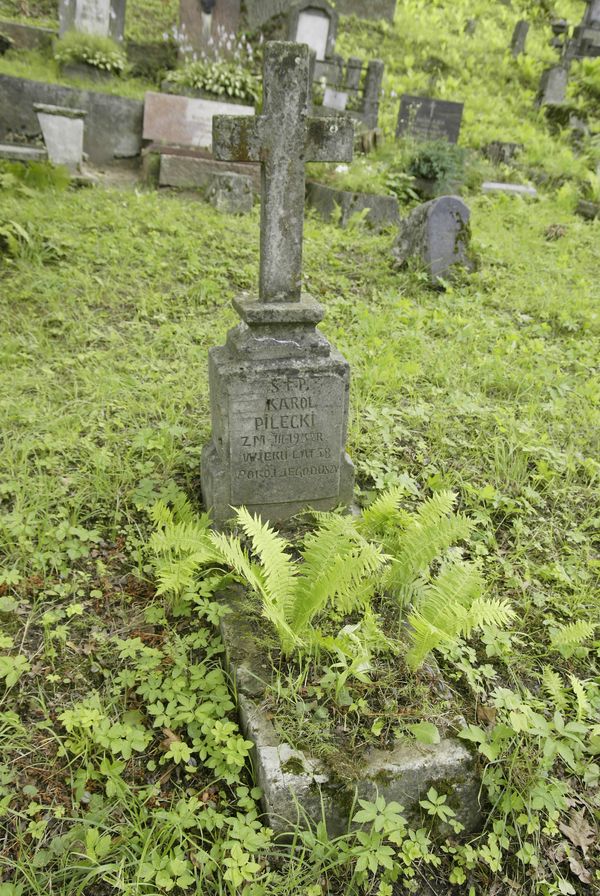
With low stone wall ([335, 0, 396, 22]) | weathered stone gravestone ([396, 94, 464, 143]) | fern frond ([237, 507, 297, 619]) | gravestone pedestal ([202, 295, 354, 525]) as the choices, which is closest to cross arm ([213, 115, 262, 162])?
gravestone pedestal ([202, 295, 354, 525])

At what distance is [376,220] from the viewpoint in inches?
301

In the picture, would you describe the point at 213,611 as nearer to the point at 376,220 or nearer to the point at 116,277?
Answer: the point at 116,277

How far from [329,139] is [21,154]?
Answer: 622 centimetres

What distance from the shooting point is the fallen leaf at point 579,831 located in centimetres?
206

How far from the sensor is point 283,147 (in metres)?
2.59

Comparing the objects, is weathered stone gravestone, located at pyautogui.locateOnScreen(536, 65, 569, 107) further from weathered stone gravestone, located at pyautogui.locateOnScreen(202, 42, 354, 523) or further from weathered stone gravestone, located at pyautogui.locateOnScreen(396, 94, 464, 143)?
weathered stone gravestone, located at pyautogui.locateOnScreen(202, 42, 354, 523)

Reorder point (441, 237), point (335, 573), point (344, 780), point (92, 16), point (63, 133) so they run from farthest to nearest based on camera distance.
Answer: point (92, 16) → point (63, 133) → point (441, 237) → point (335, 573) → point (344, 780)

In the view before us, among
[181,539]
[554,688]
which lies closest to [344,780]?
[554,688]

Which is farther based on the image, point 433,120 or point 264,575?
point 433,120

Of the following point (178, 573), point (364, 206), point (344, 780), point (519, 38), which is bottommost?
point (344, 780)

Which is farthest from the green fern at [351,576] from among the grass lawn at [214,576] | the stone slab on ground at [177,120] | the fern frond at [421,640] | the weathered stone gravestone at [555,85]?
the weathered stone gravestone at [555,85]

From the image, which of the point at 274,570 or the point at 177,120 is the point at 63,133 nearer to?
the point at 177,120

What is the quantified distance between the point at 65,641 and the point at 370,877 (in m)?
1.41

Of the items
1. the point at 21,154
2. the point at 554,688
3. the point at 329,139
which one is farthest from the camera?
the point at 21,154
